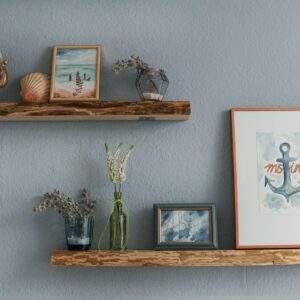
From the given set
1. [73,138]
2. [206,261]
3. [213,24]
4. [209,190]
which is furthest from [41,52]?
[206,261]

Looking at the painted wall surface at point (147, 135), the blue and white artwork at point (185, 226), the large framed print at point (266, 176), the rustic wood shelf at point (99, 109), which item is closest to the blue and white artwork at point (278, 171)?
the large framed print at point (266, 176)

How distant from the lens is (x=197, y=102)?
6.04 ft

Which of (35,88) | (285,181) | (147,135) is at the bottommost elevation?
(285,181)

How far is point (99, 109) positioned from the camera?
1.71 metres

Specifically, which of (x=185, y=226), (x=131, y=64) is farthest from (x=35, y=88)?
(x=185, y=226)

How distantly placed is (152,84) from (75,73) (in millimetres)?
306

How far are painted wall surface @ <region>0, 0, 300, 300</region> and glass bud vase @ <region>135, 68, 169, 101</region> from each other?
0.10m

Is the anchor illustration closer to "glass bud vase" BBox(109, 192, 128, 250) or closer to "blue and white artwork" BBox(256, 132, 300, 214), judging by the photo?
"blue and white artwork" BBox(256, 132, 300, 214)

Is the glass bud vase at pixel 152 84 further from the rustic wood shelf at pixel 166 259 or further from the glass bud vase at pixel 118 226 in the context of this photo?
the rustic wood shelf at pixel 166 259

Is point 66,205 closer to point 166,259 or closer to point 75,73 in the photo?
point 166,259

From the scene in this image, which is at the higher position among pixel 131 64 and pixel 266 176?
pixel 131 64

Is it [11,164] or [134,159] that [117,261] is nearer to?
[134,159]

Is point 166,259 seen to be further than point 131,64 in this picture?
No

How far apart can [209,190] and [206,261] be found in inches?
11.1
